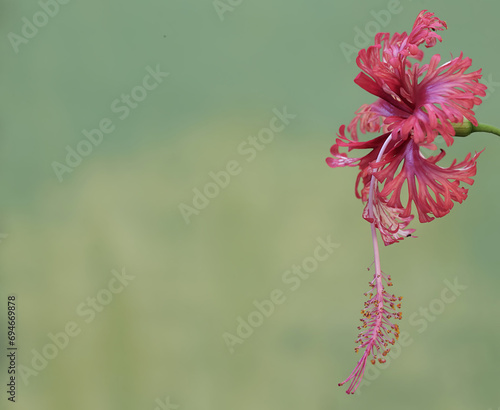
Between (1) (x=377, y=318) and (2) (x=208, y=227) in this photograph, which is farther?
(2) (x=208, y=227)

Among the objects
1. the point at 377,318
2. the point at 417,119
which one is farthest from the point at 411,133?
the point at 377,318

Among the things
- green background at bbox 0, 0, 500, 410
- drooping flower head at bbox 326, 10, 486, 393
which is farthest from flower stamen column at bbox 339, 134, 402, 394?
green background at bbox 0, 0, 500, 410

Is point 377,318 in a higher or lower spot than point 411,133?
lower

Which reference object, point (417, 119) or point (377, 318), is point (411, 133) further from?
point (377, 318)

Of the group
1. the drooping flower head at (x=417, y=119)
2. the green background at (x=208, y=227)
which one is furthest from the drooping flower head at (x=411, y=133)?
the green background at (x=208, y=227)

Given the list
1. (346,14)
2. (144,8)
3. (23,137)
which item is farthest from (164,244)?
(346,14)

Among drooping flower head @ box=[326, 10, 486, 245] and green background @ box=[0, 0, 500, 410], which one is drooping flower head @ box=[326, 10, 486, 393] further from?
green background @ box=[0, 0, 500, 410]

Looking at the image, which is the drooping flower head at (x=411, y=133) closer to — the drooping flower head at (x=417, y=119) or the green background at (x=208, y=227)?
the drooping flower head at (x=417, y=119)
